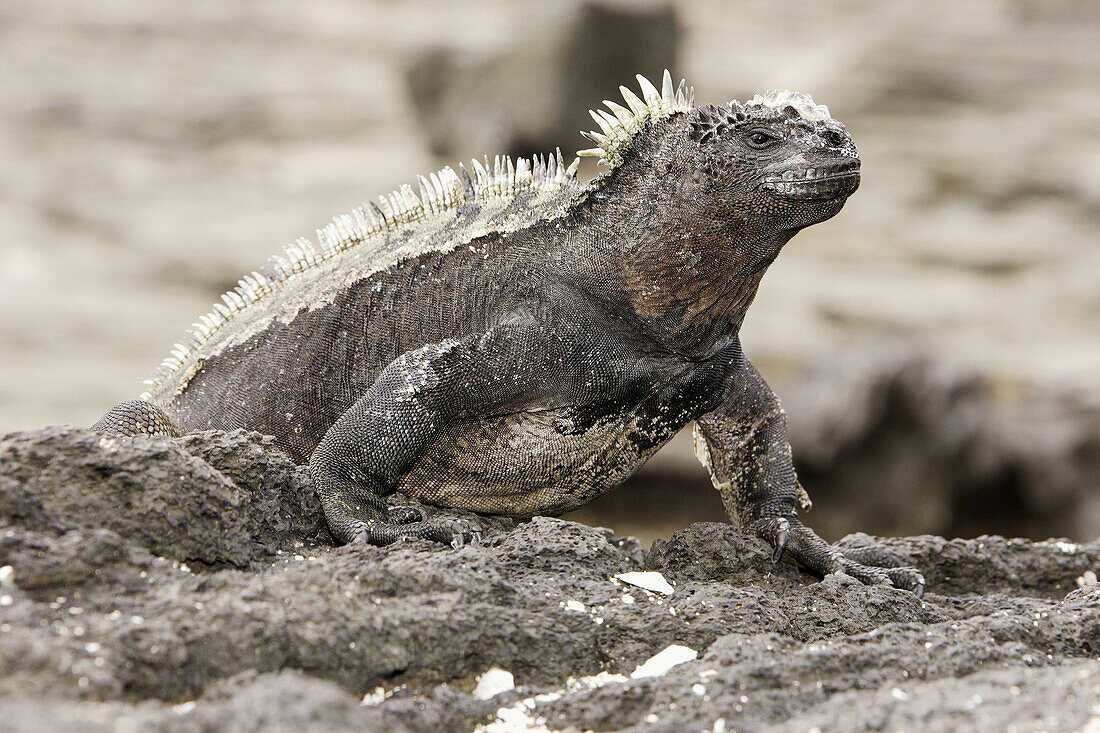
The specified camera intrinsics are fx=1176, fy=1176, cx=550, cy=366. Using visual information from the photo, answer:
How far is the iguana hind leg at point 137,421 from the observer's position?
15.9 feet

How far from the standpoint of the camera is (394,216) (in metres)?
5.11

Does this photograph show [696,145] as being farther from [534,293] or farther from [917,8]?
[917,8]

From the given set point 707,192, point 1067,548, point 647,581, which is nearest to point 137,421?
point 647,581

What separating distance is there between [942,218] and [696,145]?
13.5 meters

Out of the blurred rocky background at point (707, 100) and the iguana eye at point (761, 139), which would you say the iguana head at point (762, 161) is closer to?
the iguana eye at point (761, 139)

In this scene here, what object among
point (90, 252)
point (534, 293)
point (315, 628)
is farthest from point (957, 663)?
point (90, 252)

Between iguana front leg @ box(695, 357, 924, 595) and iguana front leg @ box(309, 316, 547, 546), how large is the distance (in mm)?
1071

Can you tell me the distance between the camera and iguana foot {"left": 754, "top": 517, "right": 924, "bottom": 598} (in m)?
4.75

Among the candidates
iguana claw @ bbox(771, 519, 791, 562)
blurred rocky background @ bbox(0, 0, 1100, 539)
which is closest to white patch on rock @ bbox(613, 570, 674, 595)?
iguana claw @ bbox(771, 519, 791, 562)

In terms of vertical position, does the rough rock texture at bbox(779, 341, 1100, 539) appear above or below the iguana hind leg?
below

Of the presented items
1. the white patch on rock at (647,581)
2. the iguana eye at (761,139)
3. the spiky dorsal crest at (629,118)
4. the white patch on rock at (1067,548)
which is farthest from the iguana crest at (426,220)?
the white patch on rock at (1067,548)

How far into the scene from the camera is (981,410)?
1045 cm

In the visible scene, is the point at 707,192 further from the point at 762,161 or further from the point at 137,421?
the point at 137,421

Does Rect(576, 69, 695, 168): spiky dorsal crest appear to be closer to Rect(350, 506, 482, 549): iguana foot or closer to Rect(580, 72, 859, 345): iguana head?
Rect(580, 72, 859, 345): iguana head
